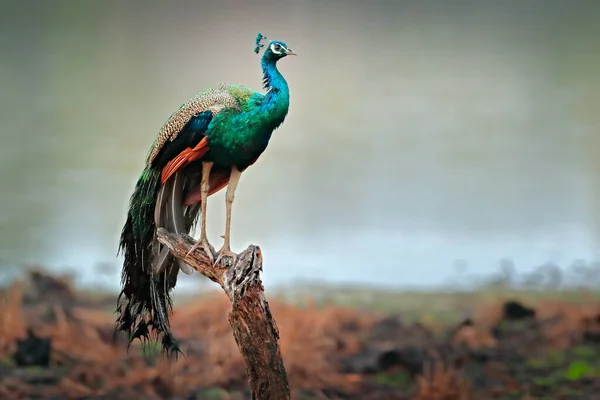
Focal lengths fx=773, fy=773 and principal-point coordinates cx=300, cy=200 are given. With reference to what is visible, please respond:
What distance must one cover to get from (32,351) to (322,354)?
2.11m

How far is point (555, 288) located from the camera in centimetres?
635

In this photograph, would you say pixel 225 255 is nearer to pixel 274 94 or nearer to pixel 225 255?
pixel 225 255

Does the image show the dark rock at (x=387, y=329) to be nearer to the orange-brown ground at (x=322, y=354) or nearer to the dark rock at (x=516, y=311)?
the orange-brown ground at (x=322, y=354)

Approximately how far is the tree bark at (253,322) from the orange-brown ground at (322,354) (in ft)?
7.16

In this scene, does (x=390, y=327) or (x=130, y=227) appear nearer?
(x=130, y=227)

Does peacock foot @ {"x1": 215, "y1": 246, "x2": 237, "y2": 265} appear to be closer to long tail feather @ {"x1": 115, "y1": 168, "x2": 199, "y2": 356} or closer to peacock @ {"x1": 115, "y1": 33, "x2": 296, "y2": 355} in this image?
peacock @ {"x1": 115, "y1": 33, "x2": 296, "y2": 355}

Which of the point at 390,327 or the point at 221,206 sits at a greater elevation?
the point at 221,206

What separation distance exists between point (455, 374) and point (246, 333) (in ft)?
9.40

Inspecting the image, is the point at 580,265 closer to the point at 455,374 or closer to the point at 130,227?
the point at 455,374

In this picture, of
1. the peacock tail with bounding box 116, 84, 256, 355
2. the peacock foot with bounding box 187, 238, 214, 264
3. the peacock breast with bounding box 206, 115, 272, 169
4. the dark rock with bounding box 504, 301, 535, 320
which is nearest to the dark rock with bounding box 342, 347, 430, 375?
the dark rock with bounding box 504, 301, 535, 320

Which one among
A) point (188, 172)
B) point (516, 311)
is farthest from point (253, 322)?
point (516, 311)

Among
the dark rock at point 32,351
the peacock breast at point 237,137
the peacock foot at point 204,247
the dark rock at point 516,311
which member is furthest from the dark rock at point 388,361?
the peacock breast at point 237,137

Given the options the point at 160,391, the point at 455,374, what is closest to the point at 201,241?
the point at 160,391

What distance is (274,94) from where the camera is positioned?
126 inches
